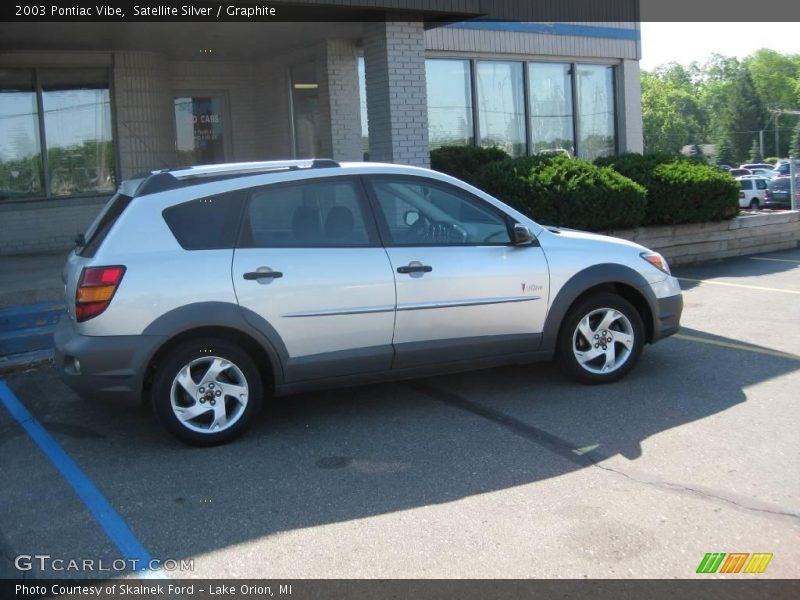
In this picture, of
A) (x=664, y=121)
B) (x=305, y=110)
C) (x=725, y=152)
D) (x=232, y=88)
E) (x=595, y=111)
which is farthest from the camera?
(x=664, y=121)

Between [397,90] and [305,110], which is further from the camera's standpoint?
[305,110]

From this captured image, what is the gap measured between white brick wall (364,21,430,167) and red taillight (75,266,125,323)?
6.05m

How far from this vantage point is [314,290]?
5.59 meters

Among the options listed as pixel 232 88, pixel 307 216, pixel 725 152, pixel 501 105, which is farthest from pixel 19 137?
pixel 725 152

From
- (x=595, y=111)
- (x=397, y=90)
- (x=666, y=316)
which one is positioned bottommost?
(x=666, y=316)

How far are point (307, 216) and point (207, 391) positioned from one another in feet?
4.34

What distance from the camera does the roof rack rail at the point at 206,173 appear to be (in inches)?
221

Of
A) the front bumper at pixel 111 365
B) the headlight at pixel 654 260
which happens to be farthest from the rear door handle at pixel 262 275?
the headlight at pixel 654 260

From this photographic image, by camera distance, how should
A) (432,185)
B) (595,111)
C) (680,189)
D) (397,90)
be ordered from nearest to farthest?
(432,185), (397,90), (680,189), (595,111)

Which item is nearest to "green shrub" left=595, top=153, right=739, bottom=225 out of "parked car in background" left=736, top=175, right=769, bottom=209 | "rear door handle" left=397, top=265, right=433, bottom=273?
"rear door handle" left=397, top=265, right=433, bottom=273

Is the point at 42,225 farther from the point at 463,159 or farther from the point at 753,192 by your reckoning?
the point at 753,192

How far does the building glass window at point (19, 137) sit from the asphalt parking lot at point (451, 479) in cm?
633

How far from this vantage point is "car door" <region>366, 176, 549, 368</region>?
232 inches

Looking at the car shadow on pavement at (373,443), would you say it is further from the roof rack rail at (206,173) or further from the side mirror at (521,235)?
the roof rack rail at (206,173)
